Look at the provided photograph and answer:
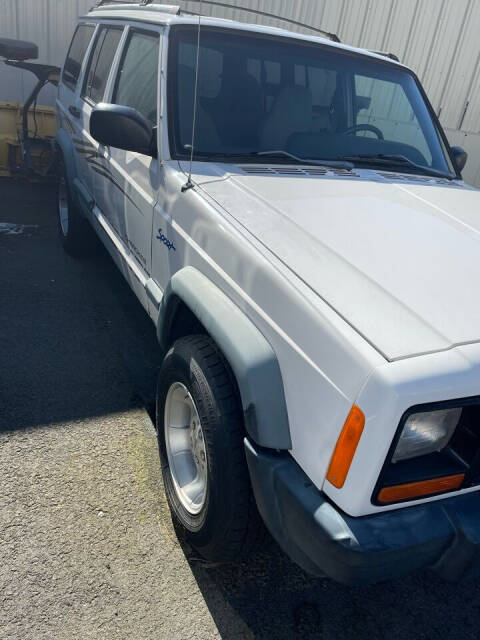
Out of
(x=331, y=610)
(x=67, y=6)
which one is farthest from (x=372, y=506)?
(x=67, y=6)

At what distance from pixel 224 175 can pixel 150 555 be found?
1.68 meters

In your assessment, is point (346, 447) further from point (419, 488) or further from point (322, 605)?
point (322, 605)

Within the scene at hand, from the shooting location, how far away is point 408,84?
3285mm

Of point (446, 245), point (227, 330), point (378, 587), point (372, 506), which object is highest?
point (446, 245)

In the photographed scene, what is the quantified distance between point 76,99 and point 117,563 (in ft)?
11.6

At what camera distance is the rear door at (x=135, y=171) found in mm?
2723

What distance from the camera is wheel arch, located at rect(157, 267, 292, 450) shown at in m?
1.61

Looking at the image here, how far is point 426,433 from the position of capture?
147 centimetres

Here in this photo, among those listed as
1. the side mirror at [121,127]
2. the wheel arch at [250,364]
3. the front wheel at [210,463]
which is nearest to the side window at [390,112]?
the side mirror at [121,127]

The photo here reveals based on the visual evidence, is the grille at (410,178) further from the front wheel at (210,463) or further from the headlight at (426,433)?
the headlight at (426,433)

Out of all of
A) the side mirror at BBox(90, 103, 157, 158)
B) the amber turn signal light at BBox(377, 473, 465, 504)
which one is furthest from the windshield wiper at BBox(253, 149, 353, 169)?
the amber turn signal light at BBox(377, 473, 465, 504)

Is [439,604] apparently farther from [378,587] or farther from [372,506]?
[372,506]

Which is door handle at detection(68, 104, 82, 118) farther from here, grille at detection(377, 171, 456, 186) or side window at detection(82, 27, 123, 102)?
grille at detection(377, 171, 456, 186)

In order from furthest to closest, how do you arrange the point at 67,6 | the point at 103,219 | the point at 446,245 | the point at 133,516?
the point at 67,6
the point at 103,219
the point at 133,516
the point at 446,245
